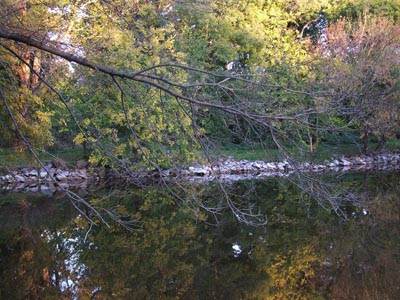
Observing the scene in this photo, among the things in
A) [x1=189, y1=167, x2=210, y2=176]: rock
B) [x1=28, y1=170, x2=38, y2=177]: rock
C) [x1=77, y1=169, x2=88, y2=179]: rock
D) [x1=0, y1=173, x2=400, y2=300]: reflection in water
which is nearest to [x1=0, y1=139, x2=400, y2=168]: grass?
[x1=28, y1=170, x2=38, y2=177]: rock

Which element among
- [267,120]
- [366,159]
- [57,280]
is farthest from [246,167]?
[267,120]

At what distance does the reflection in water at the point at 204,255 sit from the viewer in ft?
19.7

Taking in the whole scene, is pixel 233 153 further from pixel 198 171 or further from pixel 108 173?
→ pixel 108 173

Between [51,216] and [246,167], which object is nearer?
[51,216]

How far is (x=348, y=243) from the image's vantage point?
807cm

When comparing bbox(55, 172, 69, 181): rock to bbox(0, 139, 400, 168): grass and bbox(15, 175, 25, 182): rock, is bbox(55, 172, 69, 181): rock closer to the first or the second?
bbox(0, 139, 400, 168): grass

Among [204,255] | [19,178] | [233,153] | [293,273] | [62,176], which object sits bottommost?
[233,153]

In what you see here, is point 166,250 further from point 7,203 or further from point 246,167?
point 246,167

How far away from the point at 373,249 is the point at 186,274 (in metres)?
3.04

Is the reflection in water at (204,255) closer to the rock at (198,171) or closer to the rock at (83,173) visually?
the rock at (83,173)

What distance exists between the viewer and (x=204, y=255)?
24.9 ft

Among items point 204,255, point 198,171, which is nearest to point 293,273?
point 204,255

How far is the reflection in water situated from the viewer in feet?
19.7

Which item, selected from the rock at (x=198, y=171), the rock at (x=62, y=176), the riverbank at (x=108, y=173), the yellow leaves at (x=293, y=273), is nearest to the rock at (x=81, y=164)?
the riverbank at (x=108, y=173)
